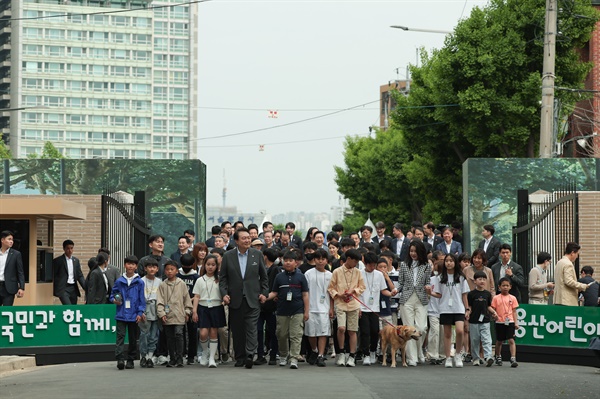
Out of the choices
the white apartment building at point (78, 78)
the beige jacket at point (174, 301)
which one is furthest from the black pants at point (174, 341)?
the white apartment building at point (78, 78)

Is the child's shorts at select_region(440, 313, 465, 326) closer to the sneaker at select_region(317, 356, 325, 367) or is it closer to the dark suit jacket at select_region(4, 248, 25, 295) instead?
the sneaker at select_region(317, 356, 325, 367)

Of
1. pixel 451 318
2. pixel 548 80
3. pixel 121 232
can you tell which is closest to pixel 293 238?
pixel 121 232

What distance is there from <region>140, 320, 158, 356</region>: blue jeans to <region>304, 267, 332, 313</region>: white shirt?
239 cm

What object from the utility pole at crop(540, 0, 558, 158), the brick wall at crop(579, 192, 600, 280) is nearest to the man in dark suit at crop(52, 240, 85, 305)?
the brick wall at crop(579, 192, 600, 280)

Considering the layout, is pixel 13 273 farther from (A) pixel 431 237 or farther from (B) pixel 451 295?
(A) pixel 431 237

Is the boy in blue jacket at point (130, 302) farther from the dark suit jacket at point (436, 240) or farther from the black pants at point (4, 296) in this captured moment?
the dark suit jacket at point (436, 240)

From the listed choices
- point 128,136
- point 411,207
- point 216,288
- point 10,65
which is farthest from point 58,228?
point 128,136

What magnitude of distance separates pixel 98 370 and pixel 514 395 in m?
6.60

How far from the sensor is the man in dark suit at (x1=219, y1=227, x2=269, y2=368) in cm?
1827

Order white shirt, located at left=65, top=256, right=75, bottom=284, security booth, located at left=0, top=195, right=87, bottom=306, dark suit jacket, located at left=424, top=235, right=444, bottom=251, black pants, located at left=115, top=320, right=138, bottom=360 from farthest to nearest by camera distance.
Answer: dark suit jacket, located at left=424, top=235, right=444, bottom=251 → white shirt, located at left=65, top=256, right=75, bottom=284 → security booth, located at left=0, top=195, right=87, bottom=306 → black pants, located at left=115, top=320, right=138, bottom=360

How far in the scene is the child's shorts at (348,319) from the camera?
1847 centimetres

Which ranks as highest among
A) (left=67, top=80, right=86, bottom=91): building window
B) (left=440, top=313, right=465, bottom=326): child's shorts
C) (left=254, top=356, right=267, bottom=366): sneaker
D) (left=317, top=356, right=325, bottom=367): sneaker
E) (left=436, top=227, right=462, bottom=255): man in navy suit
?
(left=67, top=80, right=86, bottom=91): building window

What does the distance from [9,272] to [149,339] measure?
3.03m

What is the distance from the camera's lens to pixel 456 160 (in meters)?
48.4
